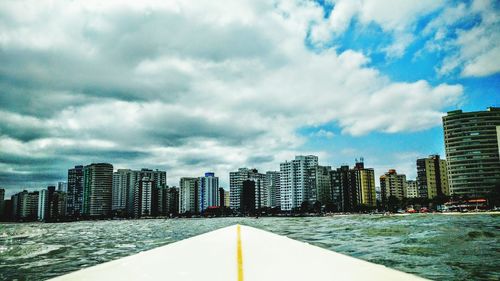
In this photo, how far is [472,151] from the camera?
16862 cm

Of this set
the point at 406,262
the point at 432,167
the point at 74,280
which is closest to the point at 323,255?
the point at 74,280

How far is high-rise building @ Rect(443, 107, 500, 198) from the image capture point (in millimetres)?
162750

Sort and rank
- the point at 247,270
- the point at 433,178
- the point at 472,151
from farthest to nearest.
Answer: the point at 433,178 < the point at 472,151 < the point at 247,270

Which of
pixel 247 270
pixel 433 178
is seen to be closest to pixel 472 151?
pixel 433 178

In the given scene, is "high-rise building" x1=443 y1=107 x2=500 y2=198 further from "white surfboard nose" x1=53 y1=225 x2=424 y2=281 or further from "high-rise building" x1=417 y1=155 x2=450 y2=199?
"white surfboard nose" x1=53 y1=225 x2=424 y2=281

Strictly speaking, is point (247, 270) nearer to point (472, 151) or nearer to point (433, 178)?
point (472, 151)

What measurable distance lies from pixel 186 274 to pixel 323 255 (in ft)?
11.3

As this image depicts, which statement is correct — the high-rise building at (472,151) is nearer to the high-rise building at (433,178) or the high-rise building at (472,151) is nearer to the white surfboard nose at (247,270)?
the high-rise building at (433,178)

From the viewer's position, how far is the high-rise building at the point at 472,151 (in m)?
163

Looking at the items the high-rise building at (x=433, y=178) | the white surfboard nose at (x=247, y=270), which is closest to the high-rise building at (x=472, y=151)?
the high-rise building at (x=433, y=178)

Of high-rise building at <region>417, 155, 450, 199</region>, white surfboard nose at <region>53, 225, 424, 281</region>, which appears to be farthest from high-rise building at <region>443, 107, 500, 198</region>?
white surfboard nose at <region>53, 225, 424, 281</region>

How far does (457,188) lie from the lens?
166 m

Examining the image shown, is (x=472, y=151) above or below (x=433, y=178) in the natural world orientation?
above

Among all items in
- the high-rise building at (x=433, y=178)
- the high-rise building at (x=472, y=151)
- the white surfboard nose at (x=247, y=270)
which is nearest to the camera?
the white surfboard nose at (x=247, y=270)
